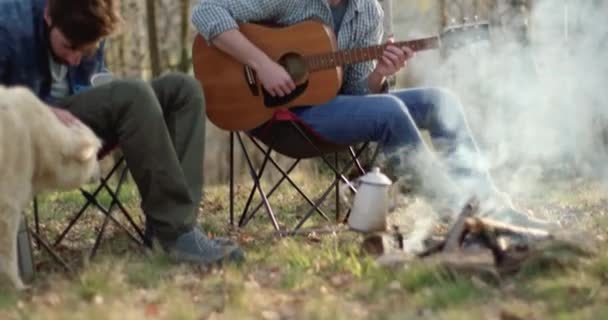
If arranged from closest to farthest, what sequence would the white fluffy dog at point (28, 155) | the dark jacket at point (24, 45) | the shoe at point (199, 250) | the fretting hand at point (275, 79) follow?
1. the white fluffy dog at point (28, 155)
2. the dark jacket at point (24, 45)
3. the shoe at point (199, 250)
4. the fretting hand at point (275, 79)

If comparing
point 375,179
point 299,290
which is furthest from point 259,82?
point 299,290

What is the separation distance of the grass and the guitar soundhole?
0.73m

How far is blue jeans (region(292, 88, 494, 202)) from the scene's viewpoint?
13.6 ft

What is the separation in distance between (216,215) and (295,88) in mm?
1169

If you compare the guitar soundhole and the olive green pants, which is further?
the guitar soundhole


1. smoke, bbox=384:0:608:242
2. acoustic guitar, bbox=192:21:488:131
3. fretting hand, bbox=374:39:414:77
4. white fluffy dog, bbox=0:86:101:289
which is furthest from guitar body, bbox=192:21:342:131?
smoke, bbox=384:0:608:242

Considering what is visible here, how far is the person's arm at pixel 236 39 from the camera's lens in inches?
172

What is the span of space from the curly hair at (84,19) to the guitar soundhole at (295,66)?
968mm

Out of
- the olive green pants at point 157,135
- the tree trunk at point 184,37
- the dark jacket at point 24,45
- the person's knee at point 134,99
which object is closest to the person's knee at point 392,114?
the olive green pants at point 157,135

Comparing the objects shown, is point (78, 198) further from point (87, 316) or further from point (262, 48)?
point (87, 316)

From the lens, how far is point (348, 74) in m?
4.66

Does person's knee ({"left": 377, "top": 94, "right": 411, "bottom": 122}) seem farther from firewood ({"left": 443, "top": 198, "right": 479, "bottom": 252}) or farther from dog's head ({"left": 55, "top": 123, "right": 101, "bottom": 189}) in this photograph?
dog's head ({"left": 55, "top": 123, "right": 101, "bottom": 189})

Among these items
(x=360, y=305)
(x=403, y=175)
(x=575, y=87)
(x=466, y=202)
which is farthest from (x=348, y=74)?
(x=575, y=87)

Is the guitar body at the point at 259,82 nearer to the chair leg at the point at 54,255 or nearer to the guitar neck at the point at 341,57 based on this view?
the guitar neck at the point at 341,57
